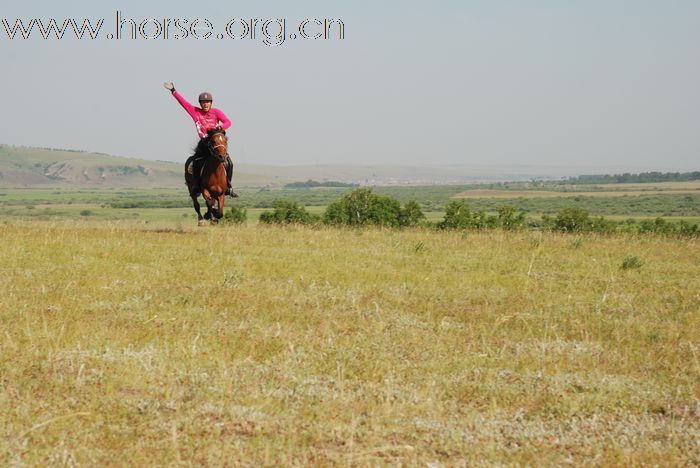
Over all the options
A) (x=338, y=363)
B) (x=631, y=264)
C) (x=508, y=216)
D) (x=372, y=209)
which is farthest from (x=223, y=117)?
(x=372, y=209)

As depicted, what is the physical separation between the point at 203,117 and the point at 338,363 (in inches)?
601

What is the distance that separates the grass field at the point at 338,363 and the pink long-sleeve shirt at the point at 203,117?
22.6ft

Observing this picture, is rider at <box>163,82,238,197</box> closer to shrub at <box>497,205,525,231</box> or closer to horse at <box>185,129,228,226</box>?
horse at <box>185,129,228,226</box>

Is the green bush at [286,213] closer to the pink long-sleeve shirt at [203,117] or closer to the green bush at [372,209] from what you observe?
the green bush at [372,209]

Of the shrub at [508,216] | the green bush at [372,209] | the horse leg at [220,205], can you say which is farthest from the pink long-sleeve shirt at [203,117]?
the green bush at [372,209]

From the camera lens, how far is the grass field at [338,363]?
549 centimetres

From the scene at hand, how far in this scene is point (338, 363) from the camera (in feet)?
24.5

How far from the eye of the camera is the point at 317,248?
18516 mm

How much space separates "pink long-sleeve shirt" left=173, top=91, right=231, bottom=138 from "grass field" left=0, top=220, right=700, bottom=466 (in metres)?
6.89

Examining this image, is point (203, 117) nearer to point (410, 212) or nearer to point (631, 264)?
point (631, 264)

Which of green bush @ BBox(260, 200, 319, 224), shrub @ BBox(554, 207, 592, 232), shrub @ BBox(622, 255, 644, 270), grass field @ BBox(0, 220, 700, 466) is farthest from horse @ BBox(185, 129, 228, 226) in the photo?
green bush @ BBox(260, 200, 319, 224)

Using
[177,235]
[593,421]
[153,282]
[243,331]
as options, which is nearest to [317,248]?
[177,235]

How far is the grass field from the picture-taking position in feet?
18.0

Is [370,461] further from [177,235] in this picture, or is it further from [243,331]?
[177,235]
